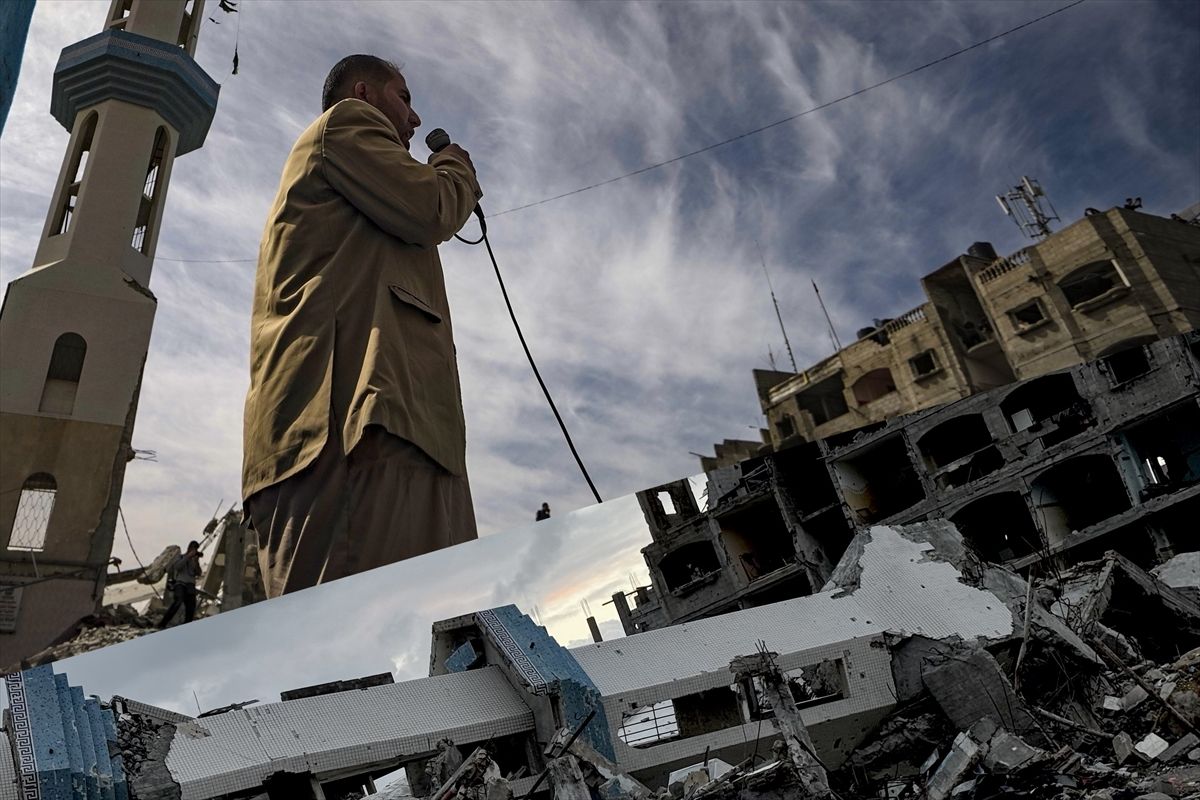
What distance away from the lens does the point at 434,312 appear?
1003 millimetres

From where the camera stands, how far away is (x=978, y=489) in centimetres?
88

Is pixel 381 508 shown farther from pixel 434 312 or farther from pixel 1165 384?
pixel 1165 384

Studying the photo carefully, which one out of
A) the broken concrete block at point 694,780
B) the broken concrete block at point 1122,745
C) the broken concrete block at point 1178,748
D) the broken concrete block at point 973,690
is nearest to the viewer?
the broken concrete block at point 973,690

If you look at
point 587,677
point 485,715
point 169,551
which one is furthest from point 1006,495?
point 169,551

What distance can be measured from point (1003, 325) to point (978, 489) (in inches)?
7.8

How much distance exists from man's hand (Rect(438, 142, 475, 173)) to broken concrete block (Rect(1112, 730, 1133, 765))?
1510 mm

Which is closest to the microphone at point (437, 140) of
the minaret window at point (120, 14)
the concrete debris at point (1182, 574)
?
the minaret window at point (120, 14)

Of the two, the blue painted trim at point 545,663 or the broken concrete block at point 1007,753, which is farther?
the broken concrete block at point 1007,753

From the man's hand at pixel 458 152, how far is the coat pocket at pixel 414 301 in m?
0.17

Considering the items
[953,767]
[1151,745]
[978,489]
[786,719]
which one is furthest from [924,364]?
[1151,745]

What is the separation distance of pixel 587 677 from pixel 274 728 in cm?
36

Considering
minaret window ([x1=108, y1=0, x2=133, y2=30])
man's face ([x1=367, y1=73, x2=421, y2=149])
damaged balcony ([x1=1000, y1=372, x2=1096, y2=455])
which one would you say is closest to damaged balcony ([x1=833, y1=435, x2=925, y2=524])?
damaged balcony ([x1=1000, y1=372, x2=1096, y2=455])

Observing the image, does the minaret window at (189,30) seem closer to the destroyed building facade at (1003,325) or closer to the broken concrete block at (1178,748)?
the destroyed building facade at (1003,325)

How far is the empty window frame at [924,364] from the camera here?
0.80 metres
